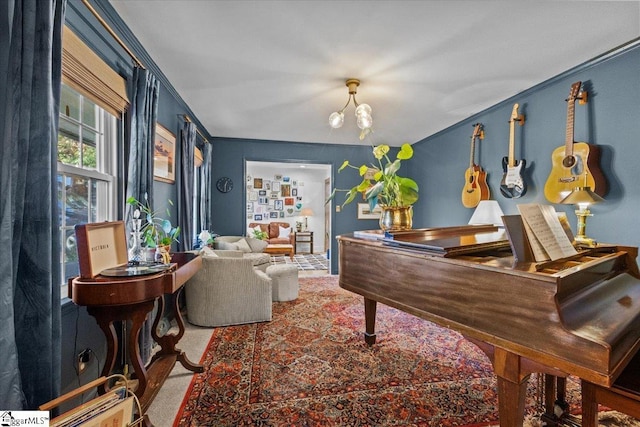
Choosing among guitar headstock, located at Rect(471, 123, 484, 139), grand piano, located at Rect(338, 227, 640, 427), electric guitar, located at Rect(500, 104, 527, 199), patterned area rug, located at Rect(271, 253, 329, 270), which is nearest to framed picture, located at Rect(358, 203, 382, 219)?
patterned area rug, located at Rect(271, 253, 329, 270)

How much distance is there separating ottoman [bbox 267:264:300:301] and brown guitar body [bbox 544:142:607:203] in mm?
2908

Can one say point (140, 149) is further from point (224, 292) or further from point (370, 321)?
point (370, 321)

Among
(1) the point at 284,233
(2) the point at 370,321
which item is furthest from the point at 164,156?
(1) the point at 284,233

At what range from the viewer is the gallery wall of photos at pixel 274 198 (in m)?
8.17

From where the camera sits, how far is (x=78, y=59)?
149cm

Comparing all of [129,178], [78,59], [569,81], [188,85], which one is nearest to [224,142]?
[188,85]

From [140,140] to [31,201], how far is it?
1062 millimetres

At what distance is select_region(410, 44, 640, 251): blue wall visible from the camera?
2121 millimetres

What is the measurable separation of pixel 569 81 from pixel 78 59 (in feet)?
12.3

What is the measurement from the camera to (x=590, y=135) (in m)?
2.36

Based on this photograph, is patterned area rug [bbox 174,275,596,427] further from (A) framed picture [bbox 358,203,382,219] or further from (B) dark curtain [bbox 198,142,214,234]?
(A) framed picture [bbox 358,203,382,219]

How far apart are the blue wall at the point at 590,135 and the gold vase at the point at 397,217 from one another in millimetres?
1754

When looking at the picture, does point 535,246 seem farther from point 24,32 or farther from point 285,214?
point 285,214

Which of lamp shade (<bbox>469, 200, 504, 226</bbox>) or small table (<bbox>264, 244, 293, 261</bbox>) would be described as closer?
lamp shade (<bbox>469, 200, 504, 226</bbox>)
